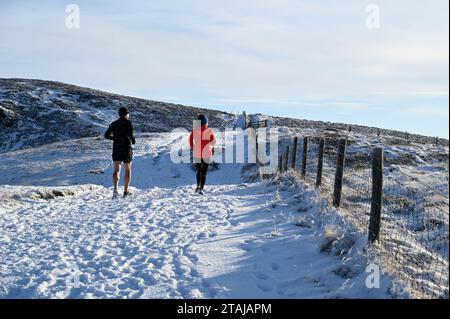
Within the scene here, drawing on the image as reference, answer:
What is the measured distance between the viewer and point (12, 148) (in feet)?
147

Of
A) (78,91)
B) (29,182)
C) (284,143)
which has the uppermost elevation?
(78,91)

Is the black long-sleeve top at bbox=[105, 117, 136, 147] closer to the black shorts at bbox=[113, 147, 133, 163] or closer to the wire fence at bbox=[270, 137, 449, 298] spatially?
the black shorts at bbox=[113, 147, 133, 163]

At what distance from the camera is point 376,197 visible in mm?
7305

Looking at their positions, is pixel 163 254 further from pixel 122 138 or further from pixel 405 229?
pixel 122 138

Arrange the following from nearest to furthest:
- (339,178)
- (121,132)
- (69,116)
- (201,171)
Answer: (339,178) < (121,132) < (201,171) < (69,116)

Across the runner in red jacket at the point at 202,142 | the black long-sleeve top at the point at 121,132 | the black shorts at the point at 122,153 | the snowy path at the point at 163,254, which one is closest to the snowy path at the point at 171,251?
the snowy path at the point at 163,254

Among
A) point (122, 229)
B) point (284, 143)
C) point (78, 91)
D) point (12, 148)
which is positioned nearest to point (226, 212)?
point (122, 229)

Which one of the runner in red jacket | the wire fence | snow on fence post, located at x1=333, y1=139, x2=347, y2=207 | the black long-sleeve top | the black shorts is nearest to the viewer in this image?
the wire fence

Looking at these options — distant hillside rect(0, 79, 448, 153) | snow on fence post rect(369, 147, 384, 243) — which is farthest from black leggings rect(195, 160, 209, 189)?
distant hillside rect(0, 79, 448, 153)

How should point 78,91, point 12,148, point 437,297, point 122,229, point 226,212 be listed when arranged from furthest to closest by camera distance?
point 78,91, point 12,148, point 226,212, point 122,229, point 437,297

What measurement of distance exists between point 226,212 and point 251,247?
11.5ft

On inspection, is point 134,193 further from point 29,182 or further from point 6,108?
point 6,108

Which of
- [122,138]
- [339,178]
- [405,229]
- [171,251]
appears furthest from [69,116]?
[405,229]

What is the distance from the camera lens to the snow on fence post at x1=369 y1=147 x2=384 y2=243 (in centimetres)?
708
